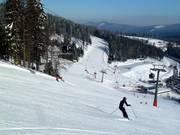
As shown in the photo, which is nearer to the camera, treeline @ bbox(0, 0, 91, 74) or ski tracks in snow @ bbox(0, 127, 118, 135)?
ski tracks in snow @ bbox(0, 127, 118, 135)

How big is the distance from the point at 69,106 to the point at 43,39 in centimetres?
3717

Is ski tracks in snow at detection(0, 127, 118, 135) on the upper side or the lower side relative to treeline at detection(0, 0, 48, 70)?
lower

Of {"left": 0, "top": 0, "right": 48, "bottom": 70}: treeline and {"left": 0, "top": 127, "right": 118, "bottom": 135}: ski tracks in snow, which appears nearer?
{"left": 0, "top": 127, "right": 118, "bottom": 135}: ski tracks in snow

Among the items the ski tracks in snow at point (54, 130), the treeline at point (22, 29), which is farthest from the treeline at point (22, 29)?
the ski tracks in snow at point (54, 130)

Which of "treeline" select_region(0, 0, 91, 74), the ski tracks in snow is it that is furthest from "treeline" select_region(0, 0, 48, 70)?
the ski tracks in snow

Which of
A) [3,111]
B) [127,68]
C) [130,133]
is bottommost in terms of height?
[127,68]

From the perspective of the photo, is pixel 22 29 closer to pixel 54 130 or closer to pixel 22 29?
pixel 22 29

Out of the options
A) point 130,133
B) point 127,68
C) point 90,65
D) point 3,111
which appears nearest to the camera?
point 3,111

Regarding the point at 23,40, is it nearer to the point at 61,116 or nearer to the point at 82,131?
the point at 61,116

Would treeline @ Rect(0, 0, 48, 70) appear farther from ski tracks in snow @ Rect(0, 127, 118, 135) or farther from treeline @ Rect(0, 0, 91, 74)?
ski tracks in snow @ Rect(0, 127, 118, 135)

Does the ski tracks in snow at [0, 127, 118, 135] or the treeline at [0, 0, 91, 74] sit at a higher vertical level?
the treeline at [0, 0, 91, 74]

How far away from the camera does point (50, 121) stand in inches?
733

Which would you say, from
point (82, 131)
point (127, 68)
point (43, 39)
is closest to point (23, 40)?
point (43, 39)

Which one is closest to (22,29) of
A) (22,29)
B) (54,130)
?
(22,29)
